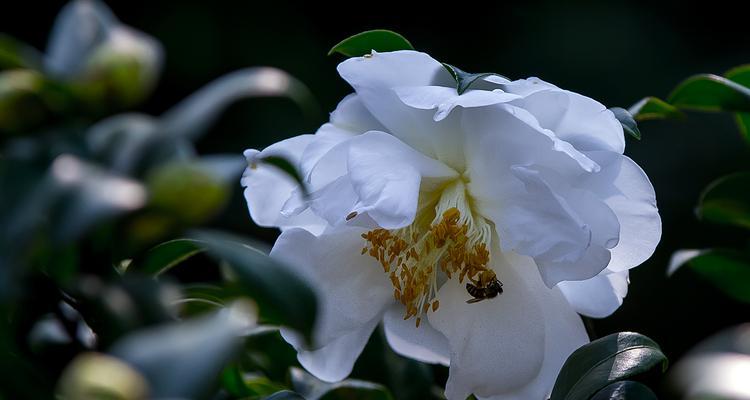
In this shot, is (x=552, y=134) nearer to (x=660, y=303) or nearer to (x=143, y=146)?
(x=143, y=146)

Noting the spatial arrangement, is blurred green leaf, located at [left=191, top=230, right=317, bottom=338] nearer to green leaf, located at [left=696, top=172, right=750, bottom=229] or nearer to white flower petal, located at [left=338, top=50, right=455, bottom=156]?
white flower petal, located at [left=338, top=50, right=455, bottom=156]

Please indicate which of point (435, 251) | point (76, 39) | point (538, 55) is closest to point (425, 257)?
A: point (435, 251)

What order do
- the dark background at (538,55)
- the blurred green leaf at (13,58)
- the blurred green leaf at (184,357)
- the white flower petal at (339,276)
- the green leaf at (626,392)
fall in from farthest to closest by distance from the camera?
the dark background at (538,55) → the white flower petal at (339,276) → the green leaf at (626,392) → the blurred green leaf at (13,58) → the blurred green leaf at (184,357)

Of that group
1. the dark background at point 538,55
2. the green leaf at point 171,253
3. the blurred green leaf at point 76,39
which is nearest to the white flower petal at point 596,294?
the green leaf at point 171,253

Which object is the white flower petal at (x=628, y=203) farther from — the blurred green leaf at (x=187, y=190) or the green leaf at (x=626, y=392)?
the blurred green leaf at (x=187, y=190)

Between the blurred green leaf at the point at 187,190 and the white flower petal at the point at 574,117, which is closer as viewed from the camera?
the blurred green leaf at the point at 187,190

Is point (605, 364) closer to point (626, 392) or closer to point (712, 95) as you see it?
point (626, 392)

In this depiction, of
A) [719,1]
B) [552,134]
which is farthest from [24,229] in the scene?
[719,1]
